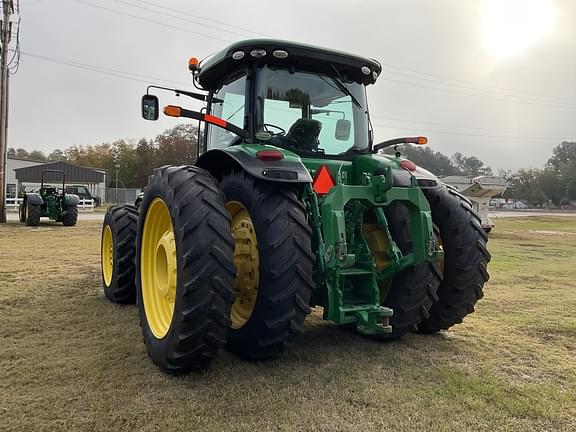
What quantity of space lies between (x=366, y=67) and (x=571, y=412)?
2952 millimetres

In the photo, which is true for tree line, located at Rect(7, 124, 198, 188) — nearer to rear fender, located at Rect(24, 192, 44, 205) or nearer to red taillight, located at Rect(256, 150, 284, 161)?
rear fender, located at Rect(24, 192, 44, 205)

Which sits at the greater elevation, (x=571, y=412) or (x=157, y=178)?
(x=157, y=178)

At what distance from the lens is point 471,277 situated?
148 inches

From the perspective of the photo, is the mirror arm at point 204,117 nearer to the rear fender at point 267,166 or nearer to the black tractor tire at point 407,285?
the rear fender at point 267,166

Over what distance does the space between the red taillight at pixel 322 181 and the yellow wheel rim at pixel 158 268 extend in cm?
110

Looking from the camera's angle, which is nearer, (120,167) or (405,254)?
(405,254)

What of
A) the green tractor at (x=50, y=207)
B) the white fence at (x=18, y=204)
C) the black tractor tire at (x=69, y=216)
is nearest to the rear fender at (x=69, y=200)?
the green tractor at (x=50, y=207)

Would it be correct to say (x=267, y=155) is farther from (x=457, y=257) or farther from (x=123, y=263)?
(x=123, y=263)

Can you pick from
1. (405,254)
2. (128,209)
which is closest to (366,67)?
(405,254)

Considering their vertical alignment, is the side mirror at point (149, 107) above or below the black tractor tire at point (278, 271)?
above

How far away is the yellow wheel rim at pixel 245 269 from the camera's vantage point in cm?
315

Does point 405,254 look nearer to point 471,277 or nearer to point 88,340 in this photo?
point 471,277

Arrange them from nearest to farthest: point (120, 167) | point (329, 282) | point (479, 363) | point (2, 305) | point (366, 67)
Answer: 1. point (329, 282)
2. point (479, 363)
3. point (366, 67)
4. point (2, 305)
5. point (120, 167)

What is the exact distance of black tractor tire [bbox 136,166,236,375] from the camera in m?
2.73
